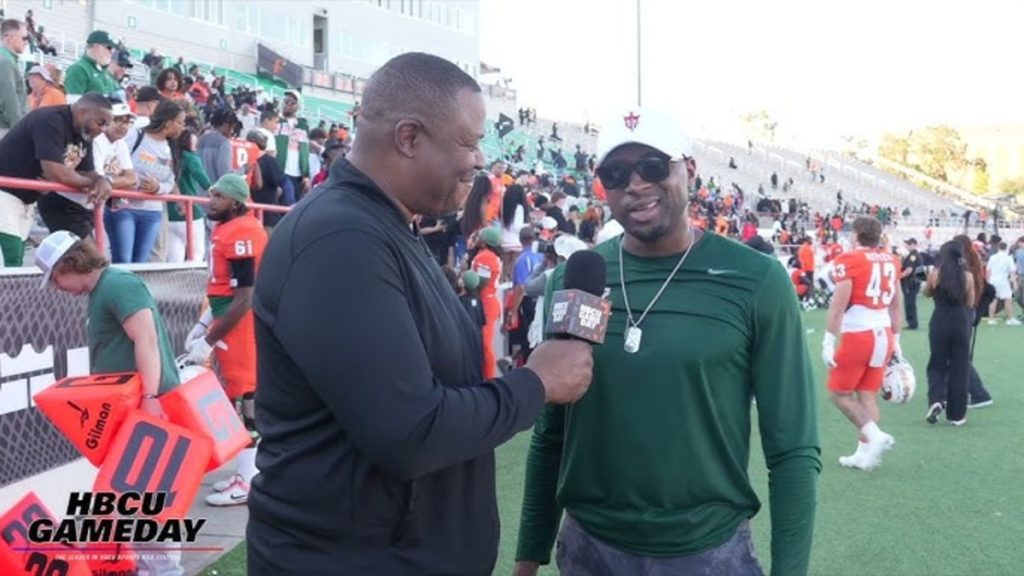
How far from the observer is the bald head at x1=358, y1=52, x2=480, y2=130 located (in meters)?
1.89

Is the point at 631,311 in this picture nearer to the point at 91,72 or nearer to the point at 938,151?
the point at 91,72

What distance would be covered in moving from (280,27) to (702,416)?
51818mm

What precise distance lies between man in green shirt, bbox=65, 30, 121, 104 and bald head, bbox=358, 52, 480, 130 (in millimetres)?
7881

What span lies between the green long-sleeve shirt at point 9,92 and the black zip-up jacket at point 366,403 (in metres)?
7.18

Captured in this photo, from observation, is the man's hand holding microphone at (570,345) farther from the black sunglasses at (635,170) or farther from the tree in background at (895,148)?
the tree in background at (895,148)

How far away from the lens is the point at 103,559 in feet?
14.7

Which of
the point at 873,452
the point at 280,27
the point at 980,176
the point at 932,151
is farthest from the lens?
the point at 980,176

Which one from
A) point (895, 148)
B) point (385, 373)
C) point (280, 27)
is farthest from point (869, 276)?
point (895, 148)

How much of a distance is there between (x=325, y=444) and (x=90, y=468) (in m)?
5.13

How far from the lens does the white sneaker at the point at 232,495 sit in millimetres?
6516

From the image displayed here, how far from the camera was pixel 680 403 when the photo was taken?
233 centimetres

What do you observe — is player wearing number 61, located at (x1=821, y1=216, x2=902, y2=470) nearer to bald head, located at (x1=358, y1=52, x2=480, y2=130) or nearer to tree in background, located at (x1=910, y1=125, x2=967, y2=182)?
bald head, located at (x1=358, y1=52, x2=480, y2=130)

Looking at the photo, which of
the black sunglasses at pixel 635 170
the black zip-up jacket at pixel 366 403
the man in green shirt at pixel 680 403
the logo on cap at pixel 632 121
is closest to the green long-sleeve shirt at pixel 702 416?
the man in green shirt at pixel 680 403

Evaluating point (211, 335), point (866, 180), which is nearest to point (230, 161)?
point (211, 335)
